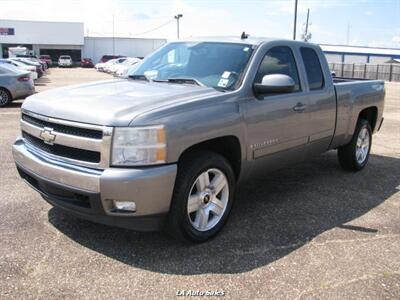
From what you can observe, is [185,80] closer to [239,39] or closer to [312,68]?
[239,39]

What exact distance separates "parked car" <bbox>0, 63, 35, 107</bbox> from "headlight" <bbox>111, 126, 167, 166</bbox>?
1239 centimetres

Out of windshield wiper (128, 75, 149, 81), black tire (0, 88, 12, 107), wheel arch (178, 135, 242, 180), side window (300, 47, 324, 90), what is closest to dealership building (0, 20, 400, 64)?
black tire (0, 88, 12, 107)

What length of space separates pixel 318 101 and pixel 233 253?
7.87 ft

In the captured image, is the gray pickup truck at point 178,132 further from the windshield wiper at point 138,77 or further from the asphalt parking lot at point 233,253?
the asphalt parking lot at point 233,253

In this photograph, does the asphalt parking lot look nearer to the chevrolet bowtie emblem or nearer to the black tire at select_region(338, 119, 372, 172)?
the chevrolet bowtie emblem

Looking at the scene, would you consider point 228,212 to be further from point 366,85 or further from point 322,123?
point 366,85

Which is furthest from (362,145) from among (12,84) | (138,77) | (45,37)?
(45,37)

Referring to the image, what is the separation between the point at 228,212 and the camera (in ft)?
14.8

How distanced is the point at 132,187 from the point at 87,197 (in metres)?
0.44

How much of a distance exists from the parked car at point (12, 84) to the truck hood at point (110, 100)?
1095cm

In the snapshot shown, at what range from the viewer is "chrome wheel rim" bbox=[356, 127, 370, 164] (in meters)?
7.04

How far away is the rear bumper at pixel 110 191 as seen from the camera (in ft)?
11.8

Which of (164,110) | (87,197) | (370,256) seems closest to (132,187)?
(87,197)

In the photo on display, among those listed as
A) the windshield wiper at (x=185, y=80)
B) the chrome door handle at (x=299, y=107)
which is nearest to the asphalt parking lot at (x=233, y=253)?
the chrome door handle at (x=299, y=107)
